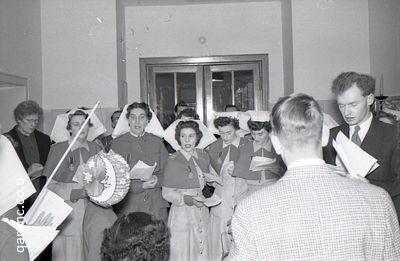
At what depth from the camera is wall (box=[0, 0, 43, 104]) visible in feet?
16.9

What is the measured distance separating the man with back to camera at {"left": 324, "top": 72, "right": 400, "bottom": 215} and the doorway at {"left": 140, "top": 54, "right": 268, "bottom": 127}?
4.72 meters

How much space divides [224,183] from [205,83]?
3651mm

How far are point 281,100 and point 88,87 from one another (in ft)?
17.9

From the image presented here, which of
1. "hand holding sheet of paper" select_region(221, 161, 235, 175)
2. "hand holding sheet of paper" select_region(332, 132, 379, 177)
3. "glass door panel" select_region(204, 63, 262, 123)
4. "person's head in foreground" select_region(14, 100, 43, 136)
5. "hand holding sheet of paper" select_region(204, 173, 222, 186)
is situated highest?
"glass door panel" select_region(204, 63, 262, 123)

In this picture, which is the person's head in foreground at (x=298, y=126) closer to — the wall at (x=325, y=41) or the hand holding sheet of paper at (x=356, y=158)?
the hand holding sheet of paper at (x=356, y=158)

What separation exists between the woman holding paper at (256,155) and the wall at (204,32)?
3.27 metres

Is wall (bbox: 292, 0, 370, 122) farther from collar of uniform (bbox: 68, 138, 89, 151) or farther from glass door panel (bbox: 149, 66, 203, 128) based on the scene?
collar of uniform (bbox: 68, 138, 89, 151)

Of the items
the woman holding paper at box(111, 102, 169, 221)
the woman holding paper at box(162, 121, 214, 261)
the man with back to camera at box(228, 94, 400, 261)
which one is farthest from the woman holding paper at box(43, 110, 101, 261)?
the man with back to camera at box(228, 94, 400, 261)

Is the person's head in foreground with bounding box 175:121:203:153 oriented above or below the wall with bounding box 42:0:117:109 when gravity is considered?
below

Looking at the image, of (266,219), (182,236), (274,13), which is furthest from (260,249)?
(274,13)

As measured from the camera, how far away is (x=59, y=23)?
257 inches

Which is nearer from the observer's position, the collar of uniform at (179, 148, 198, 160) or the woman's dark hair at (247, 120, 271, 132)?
the collar of uniform at (179, 148, 198, 160)

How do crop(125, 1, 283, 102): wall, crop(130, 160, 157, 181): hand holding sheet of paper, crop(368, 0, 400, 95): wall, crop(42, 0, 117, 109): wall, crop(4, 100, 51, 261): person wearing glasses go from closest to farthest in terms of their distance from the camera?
1. crop(130, 160, 157, 181): hand holding sheet of paper
2. crop(4, 100, 51, 261): person wearing glasses
3. crop(368, 0, 400, 95): wall
4. crop(42, 0, 117, 109): wall
5. crop(125, 1, 283, 102): wall

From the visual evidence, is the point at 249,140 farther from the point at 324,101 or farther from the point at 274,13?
the point at 274,13
